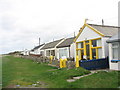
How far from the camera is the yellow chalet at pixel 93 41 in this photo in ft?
55.2

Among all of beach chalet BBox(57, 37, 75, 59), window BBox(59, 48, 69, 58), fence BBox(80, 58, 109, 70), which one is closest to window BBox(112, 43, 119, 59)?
fence BBox(80, 58, 109, 70)

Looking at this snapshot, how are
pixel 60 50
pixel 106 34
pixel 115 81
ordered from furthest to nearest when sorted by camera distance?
1. pixel 60 50
2. pixel 106 34
3. pixel 115 81

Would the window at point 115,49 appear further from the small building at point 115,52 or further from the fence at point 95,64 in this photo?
the fence at point 95,64

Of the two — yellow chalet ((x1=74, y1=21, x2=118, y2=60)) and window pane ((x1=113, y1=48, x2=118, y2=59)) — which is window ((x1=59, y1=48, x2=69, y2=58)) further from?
window pane ((x1=113, y1=48, x2=118, y2=59))

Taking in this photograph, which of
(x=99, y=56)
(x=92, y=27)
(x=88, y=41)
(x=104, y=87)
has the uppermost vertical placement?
(x=92, y=27)

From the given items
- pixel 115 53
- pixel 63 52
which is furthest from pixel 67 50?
pixel 115 53

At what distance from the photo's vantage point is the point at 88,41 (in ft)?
63.7

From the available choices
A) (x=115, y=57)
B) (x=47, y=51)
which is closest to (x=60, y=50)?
(x=47, y=51)

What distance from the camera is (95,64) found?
1611 centimetres

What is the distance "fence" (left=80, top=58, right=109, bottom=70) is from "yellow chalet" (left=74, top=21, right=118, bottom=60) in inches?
28.8

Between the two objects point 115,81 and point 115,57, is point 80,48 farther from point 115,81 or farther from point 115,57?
point 115,81

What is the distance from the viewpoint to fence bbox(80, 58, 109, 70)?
15.9 m

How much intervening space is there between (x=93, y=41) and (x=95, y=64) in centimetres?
336

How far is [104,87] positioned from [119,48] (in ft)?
24.0
